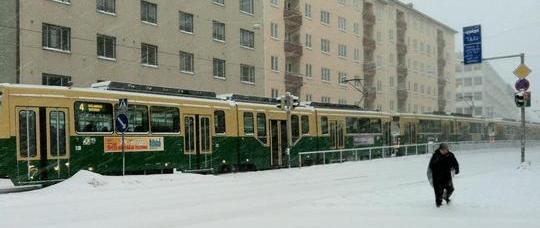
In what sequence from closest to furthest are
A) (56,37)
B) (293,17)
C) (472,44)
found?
1. (472,44)
2. (56,37)
3. (293,17)

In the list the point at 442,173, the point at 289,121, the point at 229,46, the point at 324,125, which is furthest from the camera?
the point at 229,46

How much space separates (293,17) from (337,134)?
20924 mm

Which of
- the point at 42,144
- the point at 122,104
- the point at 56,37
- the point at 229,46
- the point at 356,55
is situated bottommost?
the point at 42,144

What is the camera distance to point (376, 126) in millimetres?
42375

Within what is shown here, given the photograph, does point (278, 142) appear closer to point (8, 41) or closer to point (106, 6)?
point (106, 6)

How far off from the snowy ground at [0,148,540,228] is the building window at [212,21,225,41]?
24.4 m

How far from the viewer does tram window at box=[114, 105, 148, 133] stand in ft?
77.7

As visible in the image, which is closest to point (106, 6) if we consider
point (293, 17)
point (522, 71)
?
point (293, 17)

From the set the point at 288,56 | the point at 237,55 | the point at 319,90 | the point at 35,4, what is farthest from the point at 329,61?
the point at 35,4

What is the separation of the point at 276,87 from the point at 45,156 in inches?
1360

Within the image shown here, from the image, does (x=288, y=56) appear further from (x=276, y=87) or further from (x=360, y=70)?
(x=360, y=70)

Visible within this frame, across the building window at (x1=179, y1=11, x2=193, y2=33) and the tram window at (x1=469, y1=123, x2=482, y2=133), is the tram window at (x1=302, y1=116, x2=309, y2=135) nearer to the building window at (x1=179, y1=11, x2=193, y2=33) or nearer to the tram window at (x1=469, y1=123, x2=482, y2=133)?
the building window at (x1=179, y1=11, x2=193, y2=33)

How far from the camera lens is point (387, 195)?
1667 cm

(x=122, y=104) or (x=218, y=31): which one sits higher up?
(x=218, y=31)
